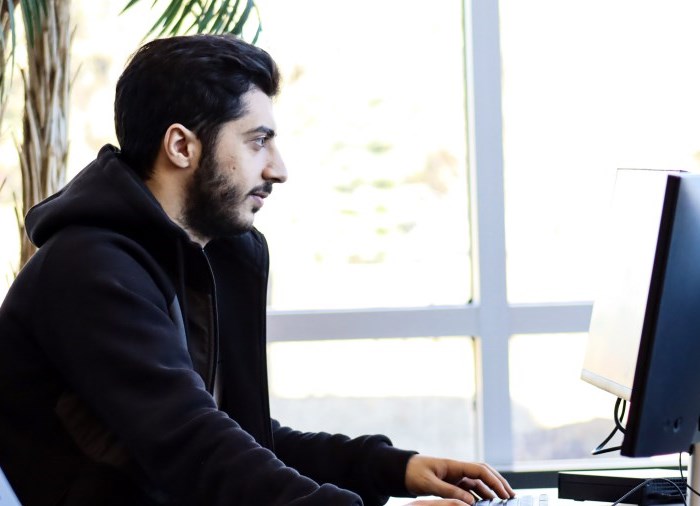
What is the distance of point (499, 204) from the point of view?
289 cm

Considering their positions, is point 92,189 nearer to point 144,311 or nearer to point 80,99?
point 144,311

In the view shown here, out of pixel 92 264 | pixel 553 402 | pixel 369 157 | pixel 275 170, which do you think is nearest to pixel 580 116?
pixel 369 157

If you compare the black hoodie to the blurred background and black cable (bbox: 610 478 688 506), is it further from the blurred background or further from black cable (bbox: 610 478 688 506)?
the blurred background

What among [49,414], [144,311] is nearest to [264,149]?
[144,311]

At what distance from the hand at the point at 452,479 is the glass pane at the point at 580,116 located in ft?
4.71

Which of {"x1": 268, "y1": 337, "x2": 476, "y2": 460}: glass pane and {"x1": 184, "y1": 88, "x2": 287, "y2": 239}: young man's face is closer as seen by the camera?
{"x1": 184, "y1": 88, "x2": 287, "y2": 239}: young man's face

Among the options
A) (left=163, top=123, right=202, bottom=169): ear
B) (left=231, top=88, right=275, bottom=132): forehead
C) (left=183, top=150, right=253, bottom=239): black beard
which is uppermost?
(left=231, top=88, right=275, bottom=132): forehead

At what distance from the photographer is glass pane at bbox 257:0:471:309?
115 inches

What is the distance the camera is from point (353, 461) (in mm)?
1659

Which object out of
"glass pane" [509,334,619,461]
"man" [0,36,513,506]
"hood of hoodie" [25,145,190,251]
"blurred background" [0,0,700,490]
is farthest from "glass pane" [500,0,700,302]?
"hood of hoodie" [25,145,190,251]

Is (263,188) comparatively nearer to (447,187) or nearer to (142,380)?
(142,380)

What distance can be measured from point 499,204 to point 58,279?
173 centimetres

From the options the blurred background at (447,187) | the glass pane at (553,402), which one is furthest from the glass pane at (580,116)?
the glass pane at (553,402)

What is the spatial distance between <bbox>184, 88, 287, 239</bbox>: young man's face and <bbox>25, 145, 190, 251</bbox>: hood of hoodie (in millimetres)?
126
